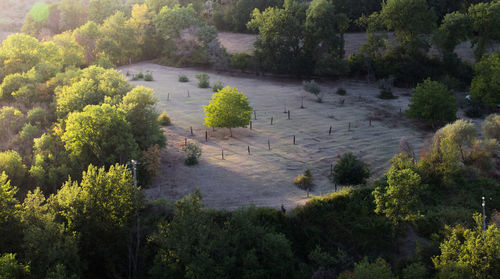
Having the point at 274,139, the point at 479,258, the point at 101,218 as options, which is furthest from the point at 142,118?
the point at 479,258

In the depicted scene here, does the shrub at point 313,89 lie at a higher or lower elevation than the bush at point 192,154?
higher

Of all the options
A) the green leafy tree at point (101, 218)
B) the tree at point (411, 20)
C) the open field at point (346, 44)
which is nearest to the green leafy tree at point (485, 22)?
the open field at point (346, 44)

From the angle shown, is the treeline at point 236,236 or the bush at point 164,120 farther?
the bush at point 164,120

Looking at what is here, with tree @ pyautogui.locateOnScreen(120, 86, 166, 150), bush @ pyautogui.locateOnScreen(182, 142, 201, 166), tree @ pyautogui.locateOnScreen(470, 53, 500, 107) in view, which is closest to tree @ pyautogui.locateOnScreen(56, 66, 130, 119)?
tree @ pyautogui.locateOnScreen(120, 86, 166, 150)

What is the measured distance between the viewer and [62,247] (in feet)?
58.7

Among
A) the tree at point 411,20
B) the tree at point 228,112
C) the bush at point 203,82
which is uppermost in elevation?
the tree at point 411,20

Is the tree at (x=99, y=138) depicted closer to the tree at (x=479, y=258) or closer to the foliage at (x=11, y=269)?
the foliage at (x=11, y=269)

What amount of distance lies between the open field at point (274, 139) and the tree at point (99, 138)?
111 inches

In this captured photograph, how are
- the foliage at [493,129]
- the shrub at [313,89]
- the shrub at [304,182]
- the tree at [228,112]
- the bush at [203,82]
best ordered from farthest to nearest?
the bush at [203,82] < the shrub at [313,89] < the tree at [228,112] < the foliage at [493,129] < the shrub at [304,182]

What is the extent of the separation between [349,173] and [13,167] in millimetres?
18814

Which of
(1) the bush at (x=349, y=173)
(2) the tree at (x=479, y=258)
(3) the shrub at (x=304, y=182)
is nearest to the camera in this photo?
(2) the tree at (x=479, y=258)

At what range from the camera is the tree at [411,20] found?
50.8 m

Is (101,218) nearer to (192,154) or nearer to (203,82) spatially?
(192,154)

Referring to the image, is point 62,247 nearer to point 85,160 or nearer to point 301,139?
point 85,160
